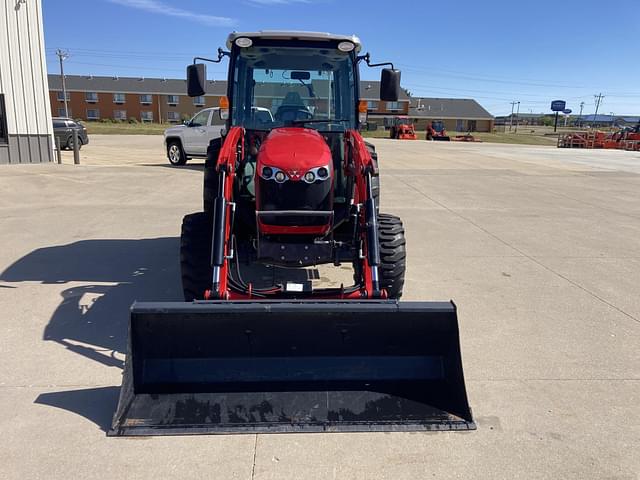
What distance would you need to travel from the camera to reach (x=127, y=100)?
78062mm

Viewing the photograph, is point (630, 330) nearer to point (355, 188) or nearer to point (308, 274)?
point (355, 188)

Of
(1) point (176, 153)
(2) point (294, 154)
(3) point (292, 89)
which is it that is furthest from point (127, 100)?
(2) point (294, 154)

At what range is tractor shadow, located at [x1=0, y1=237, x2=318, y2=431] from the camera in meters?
3.52

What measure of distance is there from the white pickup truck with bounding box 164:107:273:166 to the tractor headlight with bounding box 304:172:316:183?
42.7 feet

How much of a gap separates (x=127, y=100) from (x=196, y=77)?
79.5 meters

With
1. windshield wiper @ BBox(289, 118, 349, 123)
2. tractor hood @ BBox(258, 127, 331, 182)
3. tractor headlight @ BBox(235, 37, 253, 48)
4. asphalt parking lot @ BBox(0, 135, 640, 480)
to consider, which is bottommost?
asphalt parking lot @ BBox(0, 135, 640, 480)

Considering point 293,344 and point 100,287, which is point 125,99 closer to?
point 100,287

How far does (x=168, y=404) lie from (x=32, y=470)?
2.45ft

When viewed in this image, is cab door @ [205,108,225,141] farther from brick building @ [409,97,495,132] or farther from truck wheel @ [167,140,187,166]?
brick building @ [409,97,495,132]

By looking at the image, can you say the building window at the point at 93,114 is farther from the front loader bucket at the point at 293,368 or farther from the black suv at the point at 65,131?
the front loader bucket at the point at 293,368

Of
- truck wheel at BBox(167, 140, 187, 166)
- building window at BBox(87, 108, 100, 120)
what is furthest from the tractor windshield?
building window at BBox(87, 108, 100, 120)

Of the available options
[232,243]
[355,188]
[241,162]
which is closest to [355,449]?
[232,243]

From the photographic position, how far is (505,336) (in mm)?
4570

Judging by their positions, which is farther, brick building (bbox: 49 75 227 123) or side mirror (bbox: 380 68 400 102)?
brick building (bbox: 49 75 227 123)
